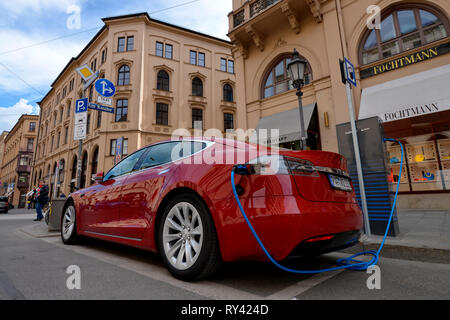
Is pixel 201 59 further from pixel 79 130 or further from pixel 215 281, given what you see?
pixel 215 281

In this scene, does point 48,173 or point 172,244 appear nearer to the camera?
point 172,244

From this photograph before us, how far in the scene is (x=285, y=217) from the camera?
6.06 ft

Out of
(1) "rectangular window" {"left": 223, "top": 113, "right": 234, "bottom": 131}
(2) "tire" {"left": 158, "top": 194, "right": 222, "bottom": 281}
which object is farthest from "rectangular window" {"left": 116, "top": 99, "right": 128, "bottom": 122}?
(2) "tire" {"left": 158, "top": 194, "right": 222, "bottom": 281}

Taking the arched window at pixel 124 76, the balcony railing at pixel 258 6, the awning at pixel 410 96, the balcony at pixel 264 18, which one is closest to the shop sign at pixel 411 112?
the awning at pixel 410 96

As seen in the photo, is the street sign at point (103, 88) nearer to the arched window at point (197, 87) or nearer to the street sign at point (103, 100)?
the street sign at point (103, 100)

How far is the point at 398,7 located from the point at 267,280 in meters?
9.73

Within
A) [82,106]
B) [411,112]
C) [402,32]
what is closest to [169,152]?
[82,106]

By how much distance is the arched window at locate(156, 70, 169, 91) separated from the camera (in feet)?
76.5

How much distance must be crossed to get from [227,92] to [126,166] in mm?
24439

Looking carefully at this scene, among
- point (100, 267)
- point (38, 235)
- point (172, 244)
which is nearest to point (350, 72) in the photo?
point (172, 244)

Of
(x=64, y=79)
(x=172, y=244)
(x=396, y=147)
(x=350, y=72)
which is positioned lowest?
(x=172, y=244)

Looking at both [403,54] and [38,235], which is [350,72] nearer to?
[403,54]

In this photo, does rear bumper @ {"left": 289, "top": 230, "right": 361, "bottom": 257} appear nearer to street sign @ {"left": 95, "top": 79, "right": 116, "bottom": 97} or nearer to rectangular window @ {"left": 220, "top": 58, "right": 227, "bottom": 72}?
street sign @ {"left": 95, "top": 79, "right": 116, "bottom": 97}

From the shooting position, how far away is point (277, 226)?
184 centimetres
